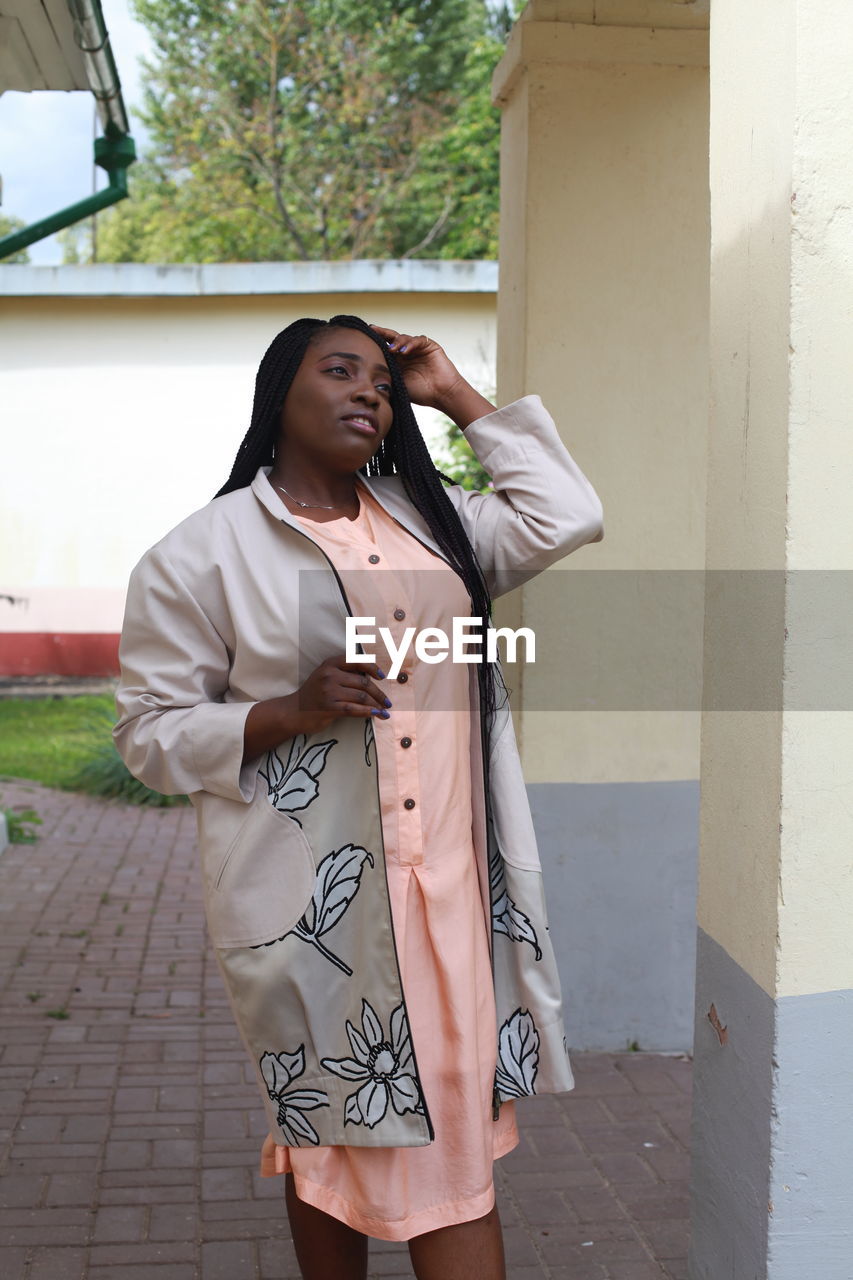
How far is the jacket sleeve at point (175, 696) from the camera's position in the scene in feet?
7.85

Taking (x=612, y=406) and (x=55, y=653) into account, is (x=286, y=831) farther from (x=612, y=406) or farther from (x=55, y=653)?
(x=55, y=653)

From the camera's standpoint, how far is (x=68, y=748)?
420 inches

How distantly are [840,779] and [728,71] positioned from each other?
1.17 m

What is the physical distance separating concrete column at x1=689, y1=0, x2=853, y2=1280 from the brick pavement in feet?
4.18

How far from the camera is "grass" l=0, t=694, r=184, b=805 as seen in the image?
30.2 feet

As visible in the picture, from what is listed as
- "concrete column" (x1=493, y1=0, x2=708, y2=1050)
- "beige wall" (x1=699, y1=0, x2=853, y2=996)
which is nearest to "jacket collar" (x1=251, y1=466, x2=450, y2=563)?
"beige wall" (x1=699, y1=0, x2=853, y2=996)

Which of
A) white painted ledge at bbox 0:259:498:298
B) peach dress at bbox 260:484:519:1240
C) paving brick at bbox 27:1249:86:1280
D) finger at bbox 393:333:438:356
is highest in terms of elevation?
white painted ledge at bbox 0:259:498:298

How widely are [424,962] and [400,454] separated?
3.06ft

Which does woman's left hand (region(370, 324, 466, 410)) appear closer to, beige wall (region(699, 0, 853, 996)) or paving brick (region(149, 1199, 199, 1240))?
beige wall (region(699, 0, 853, 996))

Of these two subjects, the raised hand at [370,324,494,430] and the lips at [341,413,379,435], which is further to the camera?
the raised hand at [370,324,494,430]

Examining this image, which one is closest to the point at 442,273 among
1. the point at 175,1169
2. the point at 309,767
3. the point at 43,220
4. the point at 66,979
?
the point at 43,220

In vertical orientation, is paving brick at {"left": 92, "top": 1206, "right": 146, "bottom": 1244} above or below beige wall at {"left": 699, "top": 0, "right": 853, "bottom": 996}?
below

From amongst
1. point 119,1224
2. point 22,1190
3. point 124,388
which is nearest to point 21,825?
point 22,1190

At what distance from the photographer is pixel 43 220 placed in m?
6.94
